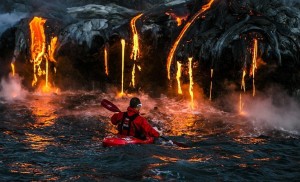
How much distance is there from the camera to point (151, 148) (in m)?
9.77

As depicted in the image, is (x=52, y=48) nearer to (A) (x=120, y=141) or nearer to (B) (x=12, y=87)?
(B) (x=12, y=87)

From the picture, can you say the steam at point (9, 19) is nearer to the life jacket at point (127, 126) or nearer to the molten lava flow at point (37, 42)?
the molten lava flow at point (37, 42)

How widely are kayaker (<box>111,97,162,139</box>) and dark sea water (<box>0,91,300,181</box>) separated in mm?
330

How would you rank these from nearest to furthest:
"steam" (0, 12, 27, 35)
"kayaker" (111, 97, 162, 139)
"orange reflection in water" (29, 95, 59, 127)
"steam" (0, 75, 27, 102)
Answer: "kayaker" (111, 97, 162, 139) < "orange reflection in water" (29, 95, 59, 127) < "steam" (0, 75, 27, 102) < "steam" (0, 12, 27, 35)

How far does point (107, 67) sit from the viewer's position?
17.7 m

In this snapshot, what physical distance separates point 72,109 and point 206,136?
577cm

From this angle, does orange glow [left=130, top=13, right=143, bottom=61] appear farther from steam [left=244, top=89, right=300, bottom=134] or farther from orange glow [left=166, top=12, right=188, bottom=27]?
steam [left=244, top=89, right=300, bottom=134]

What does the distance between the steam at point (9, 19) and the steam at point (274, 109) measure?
37.0 feet

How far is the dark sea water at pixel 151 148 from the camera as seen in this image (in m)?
8.27

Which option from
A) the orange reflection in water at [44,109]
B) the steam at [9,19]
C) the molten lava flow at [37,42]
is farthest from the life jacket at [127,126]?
the steam at [9,19]

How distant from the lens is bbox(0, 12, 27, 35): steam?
19.1 m

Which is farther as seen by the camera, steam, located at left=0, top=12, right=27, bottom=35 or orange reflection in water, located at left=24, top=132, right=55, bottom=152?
steam, located at left=0, top=12, right=27, bottom=35

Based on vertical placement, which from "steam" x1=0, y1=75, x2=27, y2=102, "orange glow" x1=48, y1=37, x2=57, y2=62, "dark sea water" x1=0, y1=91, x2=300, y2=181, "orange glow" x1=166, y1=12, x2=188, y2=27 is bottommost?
"dark sea water" x1=0, y1=91, x2=300, y2=181

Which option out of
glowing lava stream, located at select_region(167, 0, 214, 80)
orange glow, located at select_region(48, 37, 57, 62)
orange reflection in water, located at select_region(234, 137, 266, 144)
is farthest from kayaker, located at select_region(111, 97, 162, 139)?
orange glow, located at select_region(48, 37, 57, 62)
